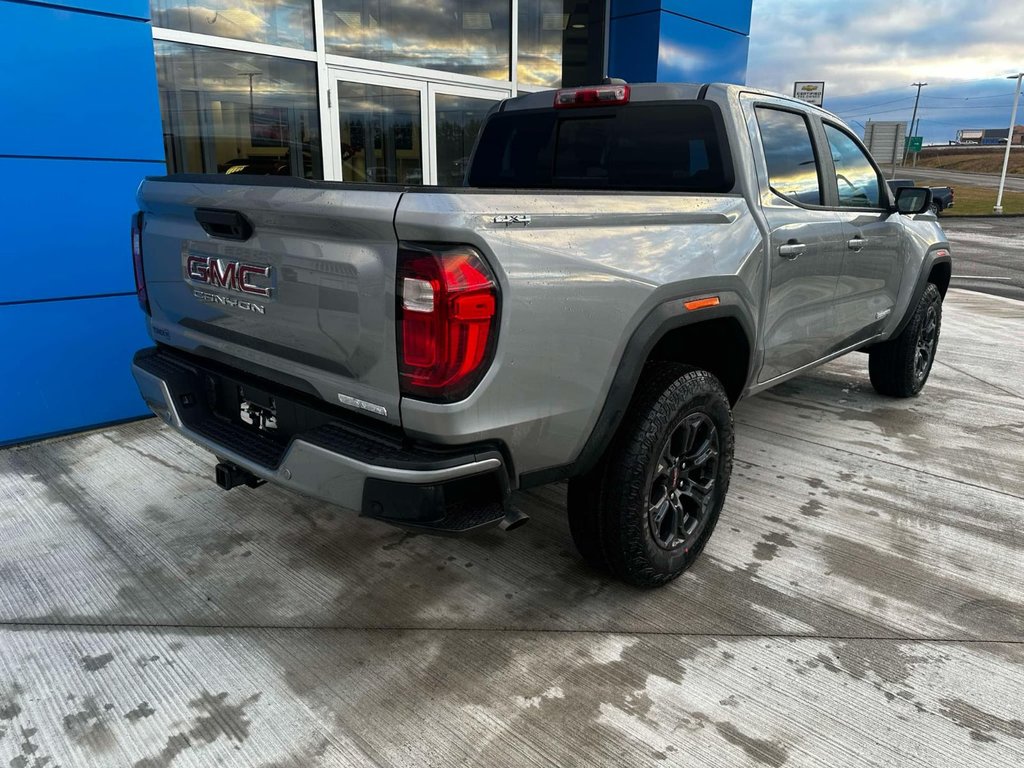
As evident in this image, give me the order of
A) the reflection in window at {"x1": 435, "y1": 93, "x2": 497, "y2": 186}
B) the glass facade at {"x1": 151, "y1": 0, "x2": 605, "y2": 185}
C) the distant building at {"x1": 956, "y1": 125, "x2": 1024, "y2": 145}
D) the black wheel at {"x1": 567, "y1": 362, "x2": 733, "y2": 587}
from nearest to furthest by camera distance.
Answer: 1. the black wheel at {"x1": 567, "y1": 362, "x2": 733, "y2": 587}
2. the glass facade at {"x1": 151, "y1": 0, "x2": 605, "y2": 185}
3. the reflection in window at {"x1": 435, "y1": 93, "x2": 497, "y2": 186}
4. the distant building at {"x1": 956, "y1": 125, "x2": 1024, "y2": 145}

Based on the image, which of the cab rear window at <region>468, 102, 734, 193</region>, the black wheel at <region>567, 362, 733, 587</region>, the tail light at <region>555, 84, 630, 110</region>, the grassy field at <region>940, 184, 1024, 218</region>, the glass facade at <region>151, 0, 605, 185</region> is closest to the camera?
the black wheel at <region>567, 362, 733, 587</region>

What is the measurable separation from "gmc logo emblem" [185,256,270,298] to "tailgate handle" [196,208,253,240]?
85 millimetres

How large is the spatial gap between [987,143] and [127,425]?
171 metres

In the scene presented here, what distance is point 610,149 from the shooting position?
11.6ft

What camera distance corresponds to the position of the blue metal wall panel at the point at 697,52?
28.2ft

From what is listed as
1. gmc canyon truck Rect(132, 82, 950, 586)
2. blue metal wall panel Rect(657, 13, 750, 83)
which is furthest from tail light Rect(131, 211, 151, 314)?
blue metal wall panel Rect(657, 13, 750, 83)

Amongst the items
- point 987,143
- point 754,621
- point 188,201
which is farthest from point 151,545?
point 987,143

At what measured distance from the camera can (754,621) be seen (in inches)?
106

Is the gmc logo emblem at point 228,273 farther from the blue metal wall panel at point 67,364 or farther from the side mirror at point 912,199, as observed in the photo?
the side mirror at point 912,199

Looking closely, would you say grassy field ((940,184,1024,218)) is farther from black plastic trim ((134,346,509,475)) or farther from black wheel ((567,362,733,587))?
black plastic trim ((134,346,509,475))

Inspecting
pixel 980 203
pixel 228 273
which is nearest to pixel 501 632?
pixel 228 273

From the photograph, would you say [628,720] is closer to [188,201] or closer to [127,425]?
[188,201]

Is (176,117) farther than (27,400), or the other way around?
(176,117)

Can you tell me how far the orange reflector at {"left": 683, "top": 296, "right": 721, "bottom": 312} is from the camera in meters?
2.64
